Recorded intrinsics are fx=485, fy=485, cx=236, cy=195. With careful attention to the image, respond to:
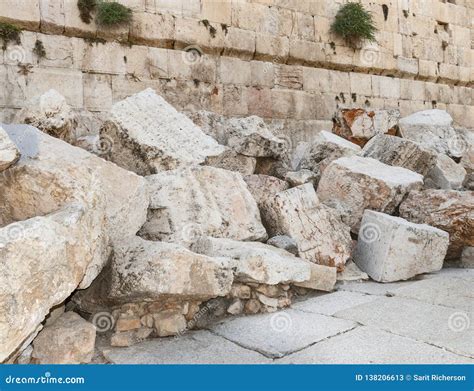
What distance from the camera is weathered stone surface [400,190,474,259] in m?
4.58

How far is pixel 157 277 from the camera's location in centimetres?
286

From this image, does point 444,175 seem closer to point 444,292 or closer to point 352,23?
point 444,292

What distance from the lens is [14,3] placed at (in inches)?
239

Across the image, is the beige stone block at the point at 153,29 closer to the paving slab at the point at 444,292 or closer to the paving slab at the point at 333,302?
the paving slab at the point at 333,302

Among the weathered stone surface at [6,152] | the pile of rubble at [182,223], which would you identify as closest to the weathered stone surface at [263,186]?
the pile of rubble at [182,223]

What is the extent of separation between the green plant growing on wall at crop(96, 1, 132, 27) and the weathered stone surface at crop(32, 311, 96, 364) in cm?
502

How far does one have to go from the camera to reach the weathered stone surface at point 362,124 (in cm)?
738

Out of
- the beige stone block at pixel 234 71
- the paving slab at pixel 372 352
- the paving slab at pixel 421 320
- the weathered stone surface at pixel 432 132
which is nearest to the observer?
the paving slab at pixel 372 352

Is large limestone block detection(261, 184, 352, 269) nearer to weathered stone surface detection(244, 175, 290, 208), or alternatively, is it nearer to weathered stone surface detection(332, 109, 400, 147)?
weathered stone surface detection(244, 175, 290, 208)

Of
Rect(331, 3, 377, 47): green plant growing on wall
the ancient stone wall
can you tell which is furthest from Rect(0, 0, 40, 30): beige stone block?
Rect(331, 3, 377, 47): green plant growing on wall

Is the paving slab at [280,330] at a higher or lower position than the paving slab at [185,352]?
higher

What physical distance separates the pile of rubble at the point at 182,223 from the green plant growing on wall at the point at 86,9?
2149 millimetres

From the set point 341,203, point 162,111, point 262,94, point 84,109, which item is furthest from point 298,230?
point 262,94

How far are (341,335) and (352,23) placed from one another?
7.42 metres
